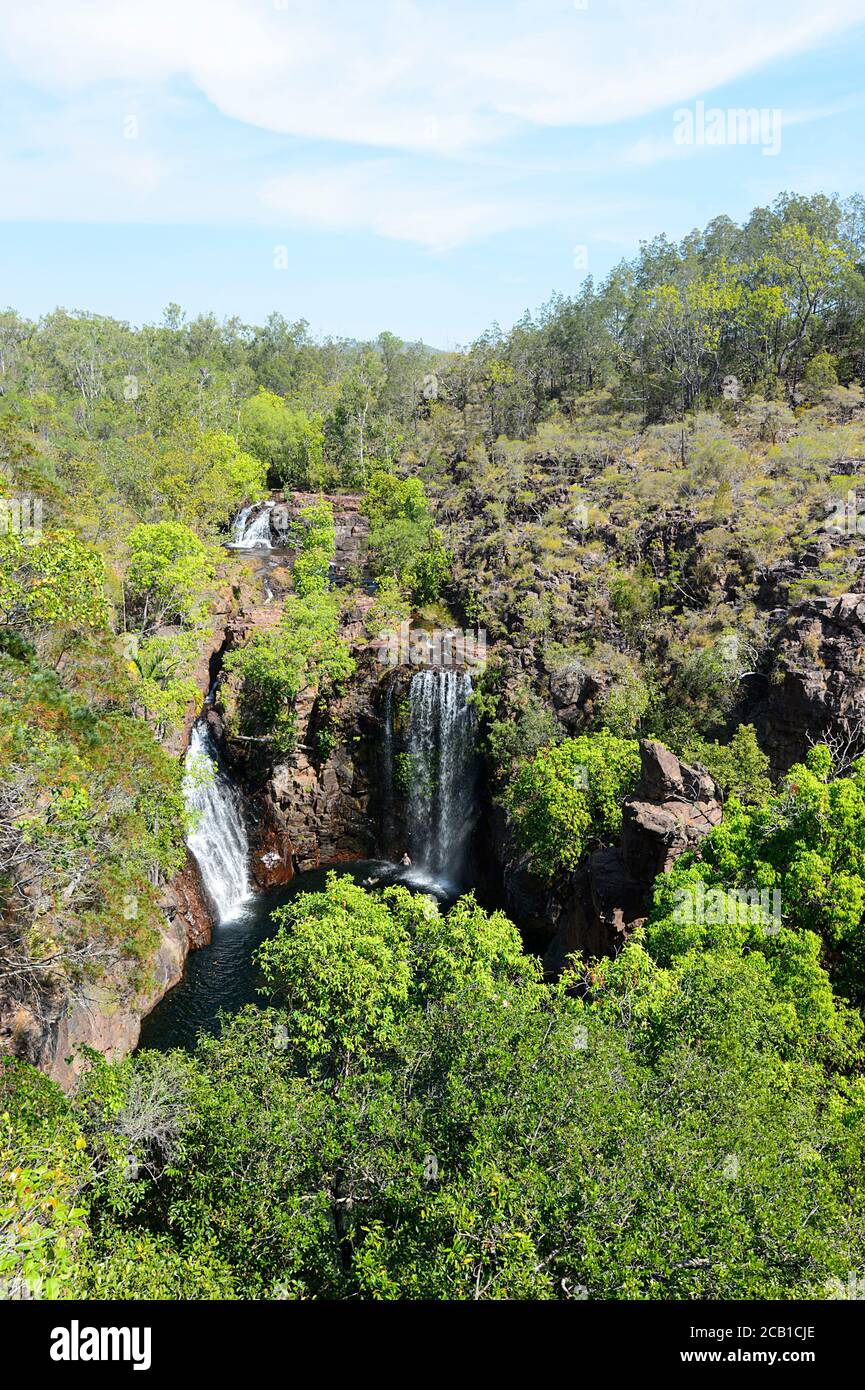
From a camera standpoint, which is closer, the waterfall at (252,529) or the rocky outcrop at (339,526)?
the rocky outcrop at (339,526)

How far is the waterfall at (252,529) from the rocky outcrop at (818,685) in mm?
42609

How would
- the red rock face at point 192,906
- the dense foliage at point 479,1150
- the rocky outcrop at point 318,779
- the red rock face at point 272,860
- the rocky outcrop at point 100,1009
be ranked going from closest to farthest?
the dense foliage at point 479,1150
the rocky outcrop at point 100,1009
the red rock face at point 192,906
the red rock face at point 272,860
the rocky outcrop at point 318,779

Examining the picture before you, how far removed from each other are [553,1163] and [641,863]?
1530 centimetres

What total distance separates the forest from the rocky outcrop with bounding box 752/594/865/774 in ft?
0.52

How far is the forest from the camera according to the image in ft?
41.6

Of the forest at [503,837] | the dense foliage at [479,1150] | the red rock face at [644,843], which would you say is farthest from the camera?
the red rock face at [644,843]

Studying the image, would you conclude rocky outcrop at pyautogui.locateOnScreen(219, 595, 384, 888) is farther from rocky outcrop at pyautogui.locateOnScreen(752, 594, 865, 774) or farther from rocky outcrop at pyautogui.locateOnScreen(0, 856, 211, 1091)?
rocky outcrop at pyautogui.locateOnScreen(752, 594, 865, 774)

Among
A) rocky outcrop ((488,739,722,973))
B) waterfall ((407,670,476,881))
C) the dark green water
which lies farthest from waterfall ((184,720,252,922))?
rocky outcrop ((488,739,722,973))

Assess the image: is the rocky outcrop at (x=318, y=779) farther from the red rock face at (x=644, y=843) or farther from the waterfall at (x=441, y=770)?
the red rock face at (x=644, y=843)

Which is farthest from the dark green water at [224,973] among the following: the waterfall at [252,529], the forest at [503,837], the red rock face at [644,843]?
the waterfall at [252,529]

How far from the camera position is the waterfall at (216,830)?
1507 inches

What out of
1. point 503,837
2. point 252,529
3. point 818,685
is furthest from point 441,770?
point 252,529

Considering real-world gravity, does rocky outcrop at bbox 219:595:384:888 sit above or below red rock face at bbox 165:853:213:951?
above
